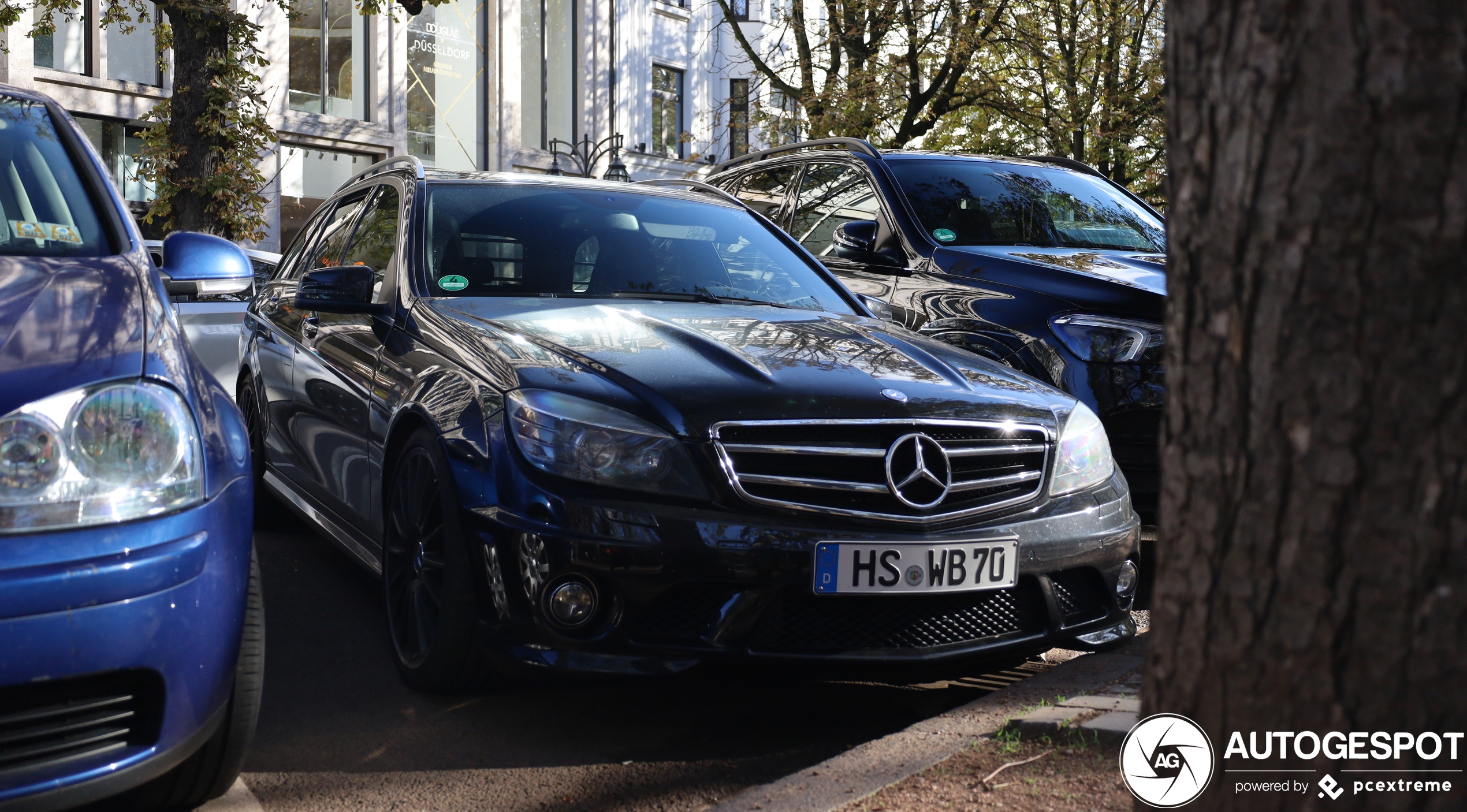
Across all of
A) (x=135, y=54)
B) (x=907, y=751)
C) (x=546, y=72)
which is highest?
(x=546, y=72)

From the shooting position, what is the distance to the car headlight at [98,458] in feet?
7.18

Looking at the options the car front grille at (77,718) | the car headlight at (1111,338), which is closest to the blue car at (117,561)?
the car front grille at (77,718)

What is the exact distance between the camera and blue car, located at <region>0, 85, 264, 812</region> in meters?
2.16

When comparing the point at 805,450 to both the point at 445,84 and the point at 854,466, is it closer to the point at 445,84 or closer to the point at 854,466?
the point at 854,466

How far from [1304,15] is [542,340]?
2476mm

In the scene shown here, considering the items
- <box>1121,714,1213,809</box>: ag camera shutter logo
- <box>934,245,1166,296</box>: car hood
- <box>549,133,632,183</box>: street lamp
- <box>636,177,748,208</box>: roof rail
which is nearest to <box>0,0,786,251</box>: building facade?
<box>549,133,632,183</box>: street lamp

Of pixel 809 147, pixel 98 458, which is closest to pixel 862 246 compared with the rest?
pixel 809 147

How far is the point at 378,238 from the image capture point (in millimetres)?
4859

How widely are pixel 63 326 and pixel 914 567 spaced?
6.23ft

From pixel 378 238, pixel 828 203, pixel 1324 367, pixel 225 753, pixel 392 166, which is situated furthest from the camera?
pixel 828 203

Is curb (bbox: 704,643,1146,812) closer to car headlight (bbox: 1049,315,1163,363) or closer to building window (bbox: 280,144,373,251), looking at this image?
car headlight (bbox: 1049,315,1163,363)

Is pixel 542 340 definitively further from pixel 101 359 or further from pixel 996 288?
pixel 996 288

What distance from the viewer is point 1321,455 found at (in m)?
1.45

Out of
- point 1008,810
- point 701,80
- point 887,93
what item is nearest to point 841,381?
point 1008,810
